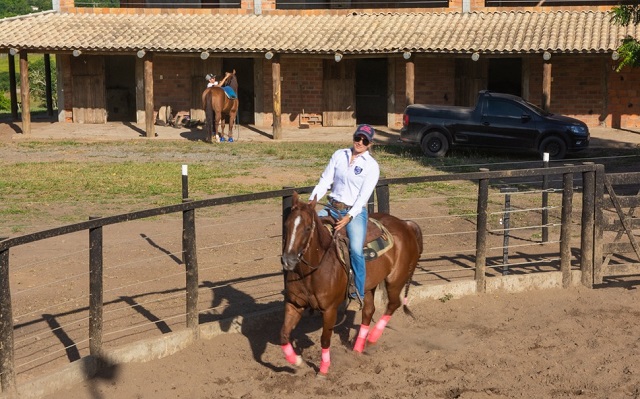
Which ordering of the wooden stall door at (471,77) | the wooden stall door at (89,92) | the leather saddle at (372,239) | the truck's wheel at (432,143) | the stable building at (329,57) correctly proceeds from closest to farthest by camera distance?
the leather saddle at (372,239) → the truck's wheel at (432,143) → the stable building at (329,57) → the wooden stall door at (471,77) → the wooden stall door at (89,92)

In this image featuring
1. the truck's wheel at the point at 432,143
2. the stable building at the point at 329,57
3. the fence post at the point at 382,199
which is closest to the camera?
the fence post at the point at 382,199

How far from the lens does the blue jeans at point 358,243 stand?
9.39 metres

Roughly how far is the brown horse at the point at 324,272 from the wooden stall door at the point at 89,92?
23855mm

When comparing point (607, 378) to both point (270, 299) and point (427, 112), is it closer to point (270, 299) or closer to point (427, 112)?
point (270, 299)

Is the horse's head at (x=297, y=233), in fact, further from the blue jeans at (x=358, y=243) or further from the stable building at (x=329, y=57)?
the stable building at (x=329, y=57)

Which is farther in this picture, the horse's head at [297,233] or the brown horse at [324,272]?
the brown horse at [324,272]

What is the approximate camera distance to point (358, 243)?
9398 millimetres

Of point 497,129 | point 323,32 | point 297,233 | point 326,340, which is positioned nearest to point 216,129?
point 323,32

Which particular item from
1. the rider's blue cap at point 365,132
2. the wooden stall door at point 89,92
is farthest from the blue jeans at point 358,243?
the wooden stall door at point 89,92

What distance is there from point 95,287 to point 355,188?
252cm

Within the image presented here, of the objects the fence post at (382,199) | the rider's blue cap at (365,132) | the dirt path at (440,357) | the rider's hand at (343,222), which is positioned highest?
the rider's blue cap at (365,132)

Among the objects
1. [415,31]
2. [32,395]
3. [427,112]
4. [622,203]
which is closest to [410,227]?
[622,203]

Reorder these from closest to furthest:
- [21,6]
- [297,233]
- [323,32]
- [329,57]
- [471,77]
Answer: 1. [297,233]
2. [329,57]
3. [323,32]
4. [471,77]
5. [21,6]

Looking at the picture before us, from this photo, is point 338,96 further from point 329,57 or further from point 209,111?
point 209,111
